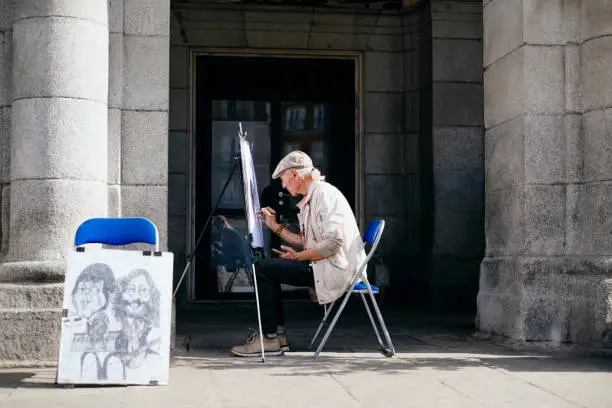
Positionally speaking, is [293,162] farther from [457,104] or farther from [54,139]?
[457,104]

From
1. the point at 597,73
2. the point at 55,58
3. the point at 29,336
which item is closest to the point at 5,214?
the point at 29,336

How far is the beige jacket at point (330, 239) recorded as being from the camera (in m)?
6.71

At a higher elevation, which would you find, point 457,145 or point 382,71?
point 382,71

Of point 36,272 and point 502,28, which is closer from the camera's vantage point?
point 36,272

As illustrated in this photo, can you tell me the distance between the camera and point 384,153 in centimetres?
1278

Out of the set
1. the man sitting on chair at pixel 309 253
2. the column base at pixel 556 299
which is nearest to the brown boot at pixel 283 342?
the man sitting on chair at pixel 309 253

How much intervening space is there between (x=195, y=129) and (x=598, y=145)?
21.1 feet

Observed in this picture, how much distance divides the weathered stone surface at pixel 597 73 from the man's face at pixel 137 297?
4095mm

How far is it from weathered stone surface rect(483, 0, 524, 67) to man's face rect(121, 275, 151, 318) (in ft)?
13.1

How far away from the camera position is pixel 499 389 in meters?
5.54

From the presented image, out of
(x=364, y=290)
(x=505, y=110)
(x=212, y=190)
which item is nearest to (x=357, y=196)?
(x=212, y=190)

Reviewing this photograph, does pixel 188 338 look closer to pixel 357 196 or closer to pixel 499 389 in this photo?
pixel 499 389

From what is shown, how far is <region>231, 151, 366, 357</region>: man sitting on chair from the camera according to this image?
6.74 m

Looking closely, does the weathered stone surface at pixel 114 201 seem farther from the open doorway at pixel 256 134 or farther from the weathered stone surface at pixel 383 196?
the weathered stone surface at pixel 383 196
